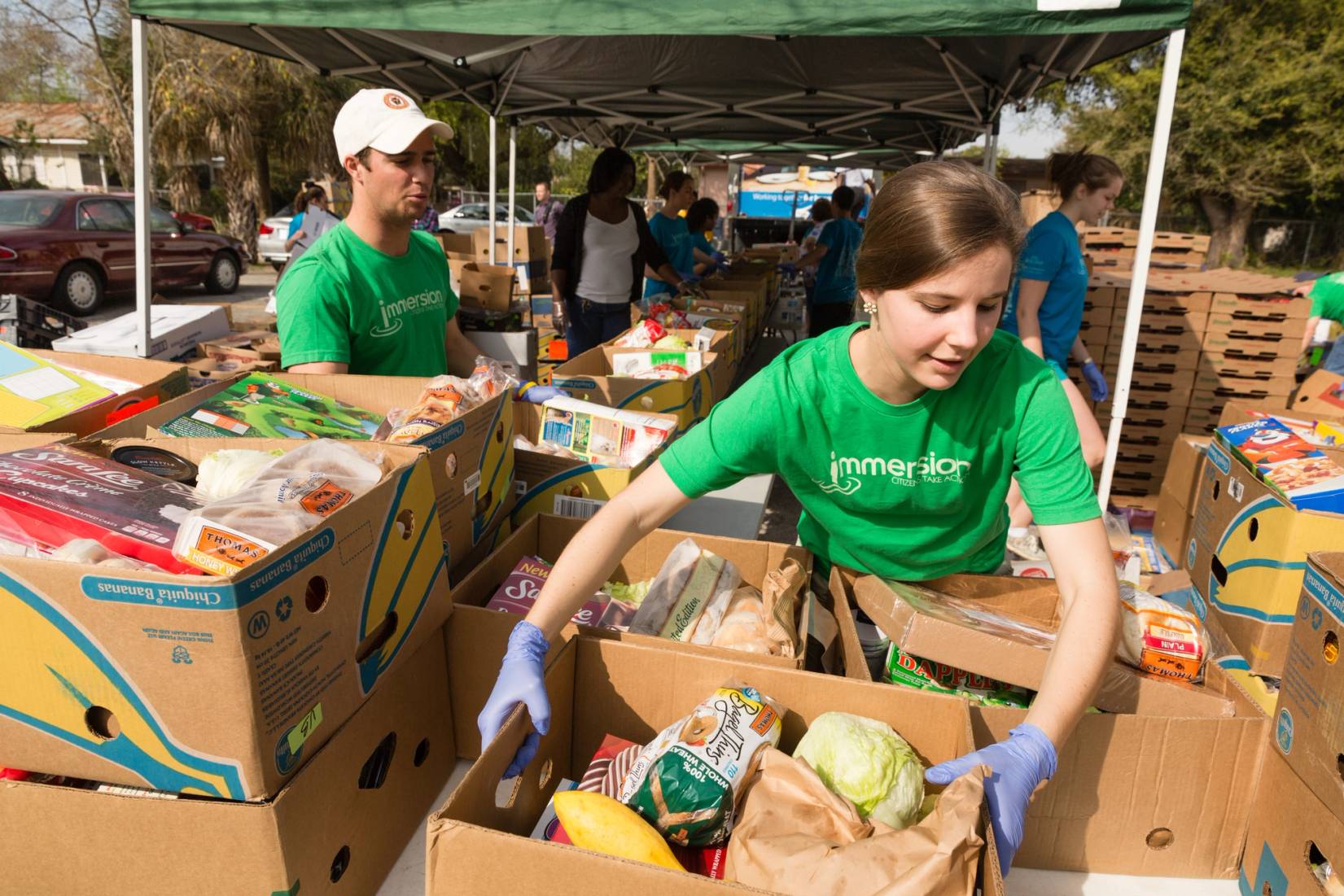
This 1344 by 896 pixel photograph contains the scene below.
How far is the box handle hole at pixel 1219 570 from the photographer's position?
2.55 meters

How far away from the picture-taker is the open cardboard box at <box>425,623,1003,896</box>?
108 centimetres

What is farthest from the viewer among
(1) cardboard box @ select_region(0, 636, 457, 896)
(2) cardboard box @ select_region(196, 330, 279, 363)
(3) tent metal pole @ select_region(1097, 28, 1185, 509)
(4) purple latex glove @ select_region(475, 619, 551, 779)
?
(2) cardboard box @ select_region(196, 330, 279, 363)

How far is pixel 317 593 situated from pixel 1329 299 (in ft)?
26.0

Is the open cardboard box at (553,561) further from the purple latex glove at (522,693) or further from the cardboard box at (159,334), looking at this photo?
the cardboard box at (159,334)

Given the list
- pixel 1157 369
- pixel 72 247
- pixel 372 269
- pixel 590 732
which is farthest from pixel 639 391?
pixel 72 247

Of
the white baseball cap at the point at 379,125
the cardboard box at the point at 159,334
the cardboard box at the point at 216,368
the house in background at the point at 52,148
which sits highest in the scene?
the house in background at the point at 52,148

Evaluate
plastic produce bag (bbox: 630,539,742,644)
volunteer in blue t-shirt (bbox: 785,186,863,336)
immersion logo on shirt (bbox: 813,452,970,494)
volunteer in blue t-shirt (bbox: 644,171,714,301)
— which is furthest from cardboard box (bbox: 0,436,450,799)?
volunteer in blue t-shirt (bbox: 785,186,863,336)

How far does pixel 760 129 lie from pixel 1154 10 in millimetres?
7674

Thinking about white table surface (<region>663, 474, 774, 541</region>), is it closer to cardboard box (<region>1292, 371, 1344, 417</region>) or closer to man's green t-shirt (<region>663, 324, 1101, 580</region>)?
man's green t-shirt (<region>663, 324, 1101, 580</region>)

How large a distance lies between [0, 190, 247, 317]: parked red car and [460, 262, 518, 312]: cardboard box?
24.7 ft

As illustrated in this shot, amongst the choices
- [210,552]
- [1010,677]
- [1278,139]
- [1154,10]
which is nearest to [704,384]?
[1154,10]

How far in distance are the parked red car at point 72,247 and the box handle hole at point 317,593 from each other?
11.9 meters

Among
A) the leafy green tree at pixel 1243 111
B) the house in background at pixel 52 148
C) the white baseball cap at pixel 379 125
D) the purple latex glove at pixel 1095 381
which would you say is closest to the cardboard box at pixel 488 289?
the white baseball cap at pixel 379 125

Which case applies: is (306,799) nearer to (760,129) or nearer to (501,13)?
(501,13)
